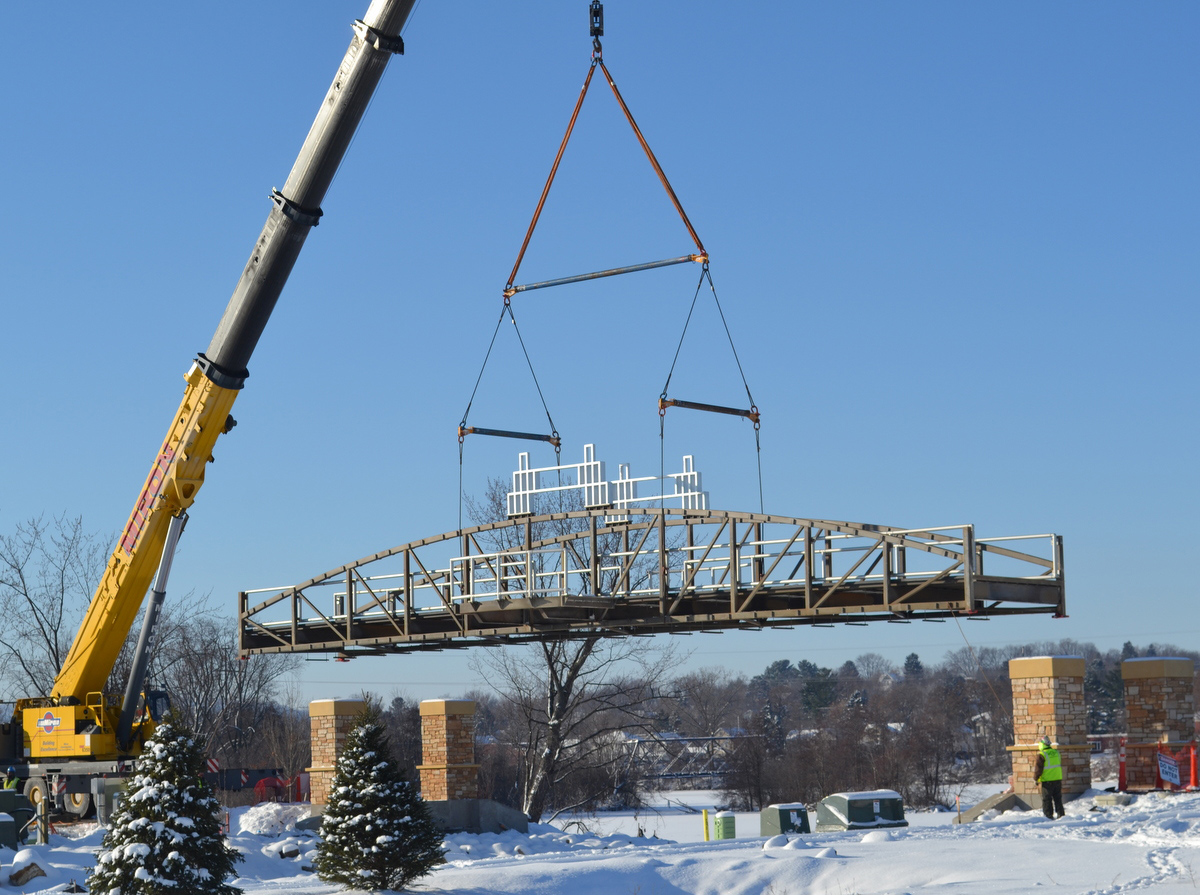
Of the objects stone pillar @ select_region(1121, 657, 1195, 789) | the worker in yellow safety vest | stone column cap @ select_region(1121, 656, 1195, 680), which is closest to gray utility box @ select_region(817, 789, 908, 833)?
the worker in yellow safety vest

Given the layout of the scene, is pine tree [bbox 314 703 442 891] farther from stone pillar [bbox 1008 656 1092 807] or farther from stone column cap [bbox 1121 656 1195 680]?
stone column cap [bbox 1121 656 1195 680]

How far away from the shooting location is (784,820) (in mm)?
24062

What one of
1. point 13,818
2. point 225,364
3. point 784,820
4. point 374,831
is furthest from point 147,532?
point 784,820

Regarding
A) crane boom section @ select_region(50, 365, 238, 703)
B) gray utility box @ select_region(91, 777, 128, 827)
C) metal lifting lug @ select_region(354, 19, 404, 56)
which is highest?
metal lifting lug @ select_region(354, 19, 404, 56)

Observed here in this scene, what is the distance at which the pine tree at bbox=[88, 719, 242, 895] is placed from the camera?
47.1 ft

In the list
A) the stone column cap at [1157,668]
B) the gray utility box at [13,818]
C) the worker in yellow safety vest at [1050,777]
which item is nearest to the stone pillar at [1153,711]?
the stone column cap at [1157,668]

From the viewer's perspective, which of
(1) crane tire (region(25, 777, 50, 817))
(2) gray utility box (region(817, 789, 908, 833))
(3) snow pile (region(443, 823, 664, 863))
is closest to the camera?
(3) snow pile (region(443, 823, 664, 863))

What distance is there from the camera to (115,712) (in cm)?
2641

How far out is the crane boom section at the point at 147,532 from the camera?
24438 millimetres

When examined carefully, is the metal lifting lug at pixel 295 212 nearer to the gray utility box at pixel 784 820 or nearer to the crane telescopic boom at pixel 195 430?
the crane telescopic boom at pixel 195 430

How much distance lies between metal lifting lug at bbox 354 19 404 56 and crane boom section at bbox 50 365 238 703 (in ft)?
22.8

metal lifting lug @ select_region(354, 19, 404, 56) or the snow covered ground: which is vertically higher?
metal lifting lug @ select_region(354, 19, 404, 56)

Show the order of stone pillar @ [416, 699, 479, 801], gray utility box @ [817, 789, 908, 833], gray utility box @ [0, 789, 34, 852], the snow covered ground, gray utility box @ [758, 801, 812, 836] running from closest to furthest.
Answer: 1. the snow covered ground
2. gray utility box @ [0, 789, 34, 852]
3. gray utility box @ [758, 801, 812, 836]
4. gray utility box @ [817, 789, 908, 833]
5. stone pillar @ [416, 699, 479, 801]

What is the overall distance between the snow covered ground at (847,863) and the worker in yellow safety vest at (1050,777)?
1.12 feet
